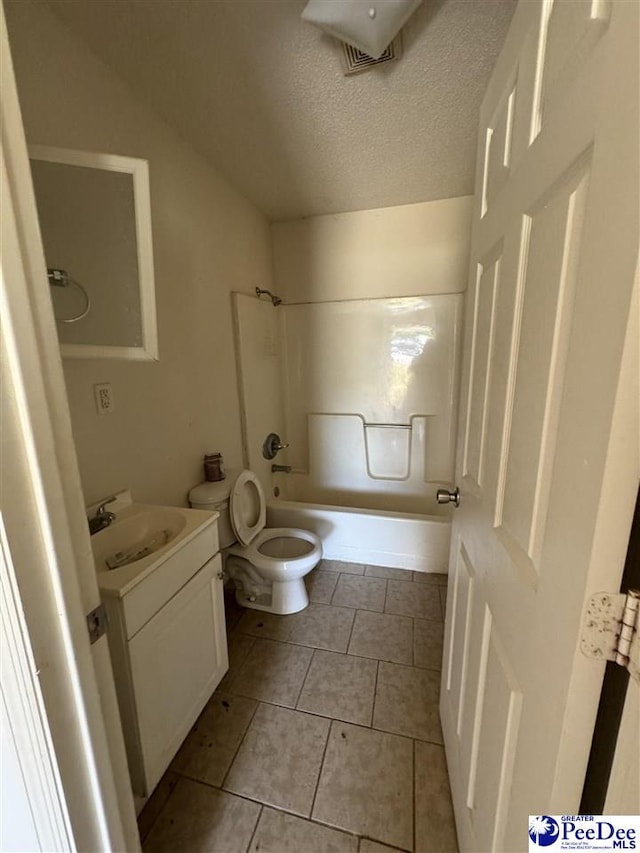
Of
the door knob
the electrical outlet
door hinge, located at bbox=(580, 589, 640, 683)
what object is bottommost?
the door knob

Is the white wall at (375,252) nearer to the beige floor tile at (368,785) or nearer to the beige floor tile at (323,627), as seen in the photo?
the beige floor tile at (323,627)

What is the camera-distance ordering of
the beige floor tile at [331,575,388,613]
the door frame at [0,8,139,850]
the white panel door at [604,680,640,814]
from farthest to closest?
the beige floor tile at [331,575,388,613]
the door frame at [0,8,139,850]
the white panel door at [604,680,640,814]

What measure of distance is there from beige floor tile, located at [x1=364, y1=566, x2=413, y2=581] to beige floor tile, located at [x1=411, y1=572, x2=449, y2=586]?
5 cm

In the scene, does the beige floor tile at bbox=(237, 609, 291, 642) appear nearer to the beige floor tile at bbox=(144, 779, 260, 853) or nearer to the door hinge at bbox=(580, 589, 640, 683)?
the beige floor tile at bbox=(144, 779, 260, 853)

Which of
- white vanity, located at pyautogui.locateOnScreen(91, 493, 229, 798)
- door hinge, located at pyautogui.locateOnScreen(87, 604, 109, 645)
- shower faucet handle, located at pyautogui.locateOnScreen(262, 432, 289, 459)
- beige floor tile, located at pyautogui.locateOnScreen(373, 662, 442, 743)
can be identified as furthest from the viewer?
shower faucet handle, located at pyautogui.locateOnScreen(262, 432, 289, 459)

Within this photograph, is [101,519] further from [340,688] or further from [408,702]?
[408,702]

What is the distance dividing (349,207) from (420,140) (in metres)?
0.84

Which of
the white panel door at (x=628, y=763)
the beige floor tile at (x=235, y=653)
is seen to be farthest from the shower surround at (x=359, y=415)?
the white panel door at (x=628, y=763)

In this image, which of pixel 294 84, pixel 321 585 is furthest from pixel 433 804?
pixel 294 84

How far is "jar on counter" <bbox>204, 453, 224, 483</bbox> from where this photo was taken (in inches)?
73.4

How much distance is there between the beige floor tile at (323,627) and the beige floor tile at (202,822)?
66 centimetres

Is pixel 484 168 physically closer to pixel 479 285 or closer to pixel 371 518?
pixel 479 285

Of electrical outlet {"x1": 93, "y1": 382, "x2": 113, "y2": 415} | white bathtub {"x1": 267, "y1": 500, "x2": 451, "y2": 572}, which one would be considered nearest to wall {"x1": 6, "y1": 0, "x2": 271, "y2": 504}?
electrical outlet {"x1": 93, "y1": 382, "x2": 113, "y2": 415}

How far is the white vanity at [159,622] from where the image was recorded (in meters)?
0.99
